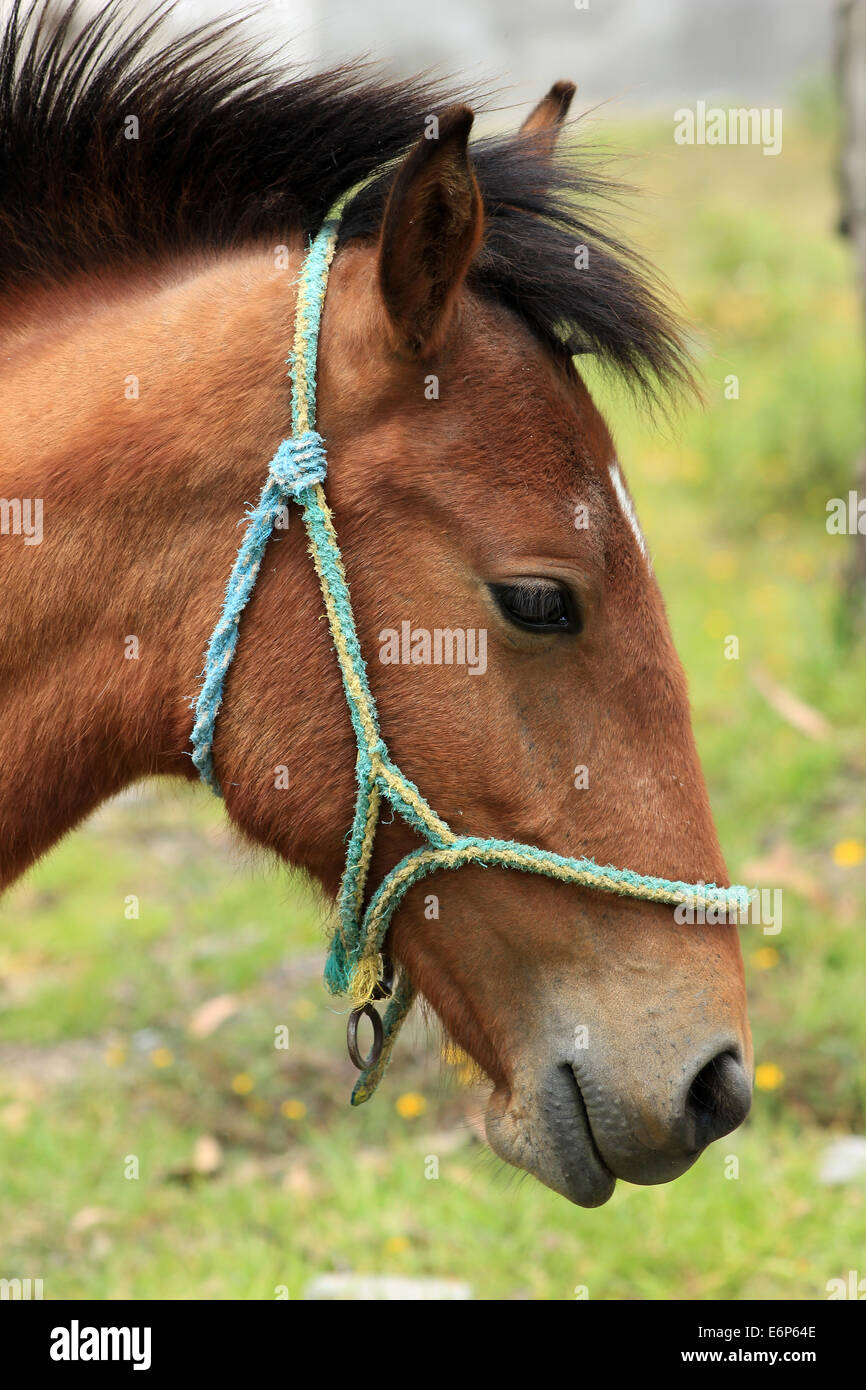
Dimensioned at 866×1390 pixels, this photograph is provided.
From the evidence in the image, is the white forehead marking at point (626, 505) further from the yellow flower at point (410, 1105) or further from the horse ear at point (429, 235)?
the yellow flower at point (410, 1105)

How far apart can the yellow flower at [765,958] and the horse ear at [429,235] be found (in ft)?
9.76

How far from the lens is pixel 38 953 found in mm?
4938

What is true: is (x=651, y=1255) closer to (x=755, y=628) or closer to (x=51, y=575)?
(x=51, y=575)

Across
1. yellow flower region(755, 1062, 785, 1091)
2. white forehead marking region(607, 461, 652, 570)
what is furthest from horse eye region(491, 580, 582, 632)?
yellow flower region(755, 1062, 785, 1091)

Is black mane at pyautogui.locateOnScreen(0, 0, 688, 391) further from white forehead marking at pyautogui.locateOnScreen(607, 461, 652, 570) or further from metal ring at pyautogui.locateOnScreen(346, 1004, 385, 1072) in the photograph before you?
metal ring at pyautogui.locateOnScreen(346, 1004, 385, 1072)

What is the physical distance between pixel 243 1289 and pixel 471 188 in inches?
106

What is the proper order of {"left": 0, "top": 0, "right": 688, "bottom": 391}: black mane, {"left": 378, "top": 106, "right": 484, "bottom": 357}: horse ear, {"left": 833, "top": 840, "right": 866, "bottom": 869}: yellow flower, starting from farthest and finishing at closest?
{"left": 833, "top": 840, "right": 866, "bottom": 869}: yellow flower → {"left": 0, "top": 0, "right": 688, "bottom": 391}: black mane → {"left": 378, "top": 106, "right": 484, "bottom": 357}: horse ear

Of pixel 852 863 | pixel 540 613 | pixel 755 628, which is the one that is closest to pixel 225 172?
pixel 540 613

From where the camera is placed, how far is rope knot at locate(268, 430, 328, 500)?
183cm

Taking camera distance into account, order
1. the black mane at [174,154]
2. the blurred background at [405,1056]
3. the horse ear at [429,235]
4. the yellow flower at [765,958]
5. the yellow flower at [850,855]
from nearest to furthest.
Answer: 1. the horse ear at [429,235]
2. the black mane at [174,154]
3. the blurred background at [405,1056]
4. the yellow flower at [765,958]
5. the yellow flower at [850,855]

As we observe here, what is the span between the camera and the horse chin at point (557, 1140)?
1.83m

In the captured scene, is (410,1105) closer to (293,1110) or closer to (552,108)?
(293,1110)

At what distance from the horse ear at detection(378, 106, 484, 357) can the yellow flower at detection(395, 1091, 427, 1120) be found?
8.76ft

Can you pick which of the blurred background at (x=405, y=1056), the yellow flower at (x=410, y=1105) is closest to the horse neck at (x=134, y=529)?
the blurred background at (x=405, y=1056)
